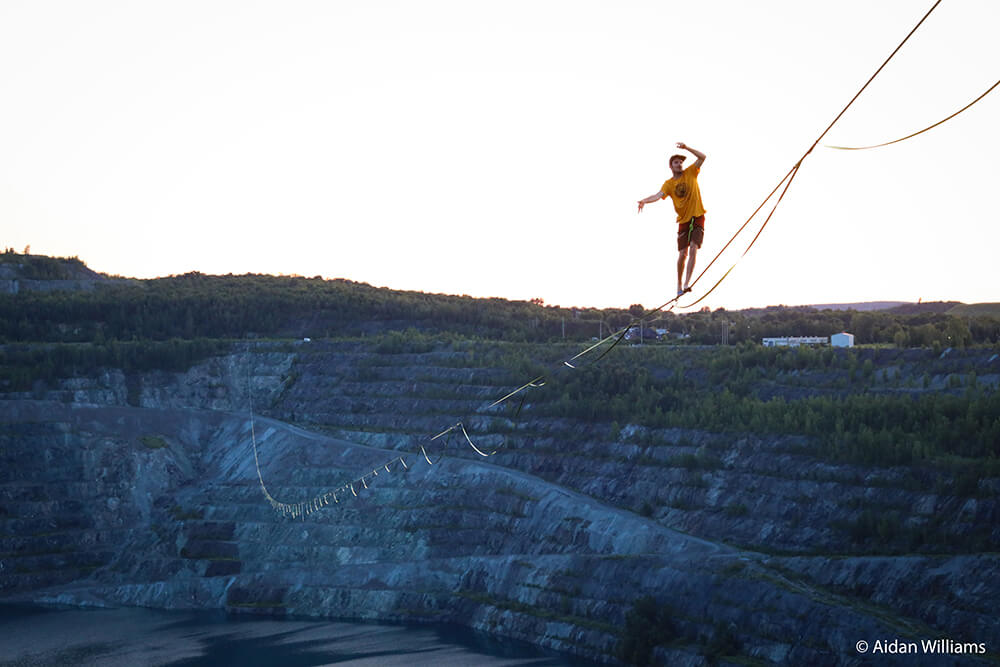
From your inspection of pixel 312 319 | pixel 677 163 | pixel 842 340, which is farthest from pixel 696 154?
pixel 312 319

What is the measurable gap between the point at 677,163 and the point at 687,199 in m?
0.77

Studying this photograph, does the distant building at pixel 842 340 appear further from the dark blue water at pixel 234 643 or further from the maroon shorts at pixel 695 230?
the maroon shorts at pixel 695 230

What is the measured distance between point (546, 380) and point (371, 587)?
72.1 feet

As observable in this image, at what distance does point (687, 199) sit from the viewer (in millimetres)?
27281

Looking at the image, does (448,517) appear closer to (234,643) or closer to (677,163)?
(234,643)

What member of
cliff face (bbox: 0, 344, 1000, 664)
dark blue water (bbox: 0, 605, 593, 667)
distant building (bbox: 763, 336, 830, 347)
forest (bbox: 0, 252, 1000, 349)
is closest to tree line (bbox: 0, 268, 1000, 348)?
forest (bbox: 0, 252, 1000, 349)

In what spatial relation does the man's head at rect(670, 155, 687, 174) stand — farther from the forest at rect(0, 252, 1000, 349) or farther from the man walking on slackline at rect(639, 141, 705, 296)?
the forest at rect(0, 252, 1000, 349)

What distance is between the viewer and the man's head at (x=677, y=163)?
27141mm

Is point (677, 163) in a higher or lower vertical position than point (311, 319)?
higher

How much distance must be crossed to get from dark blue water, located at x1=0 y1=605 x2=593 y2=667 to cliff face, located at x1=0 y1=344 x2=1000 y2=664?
2.04 m

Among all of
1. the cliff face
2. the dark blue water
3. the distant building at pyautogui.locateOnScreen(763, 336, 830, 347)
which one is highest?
the distant building at pyautogui.locateOnScreen(763, 336, 830, 347)

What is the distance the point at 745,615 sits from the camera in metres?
63.3

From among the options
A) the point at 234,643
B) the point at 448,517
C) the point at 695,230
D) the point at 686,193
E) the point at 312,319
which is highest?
the point at 686,193

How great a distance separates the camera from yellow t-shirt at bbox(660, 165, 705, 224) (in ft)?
89.0
